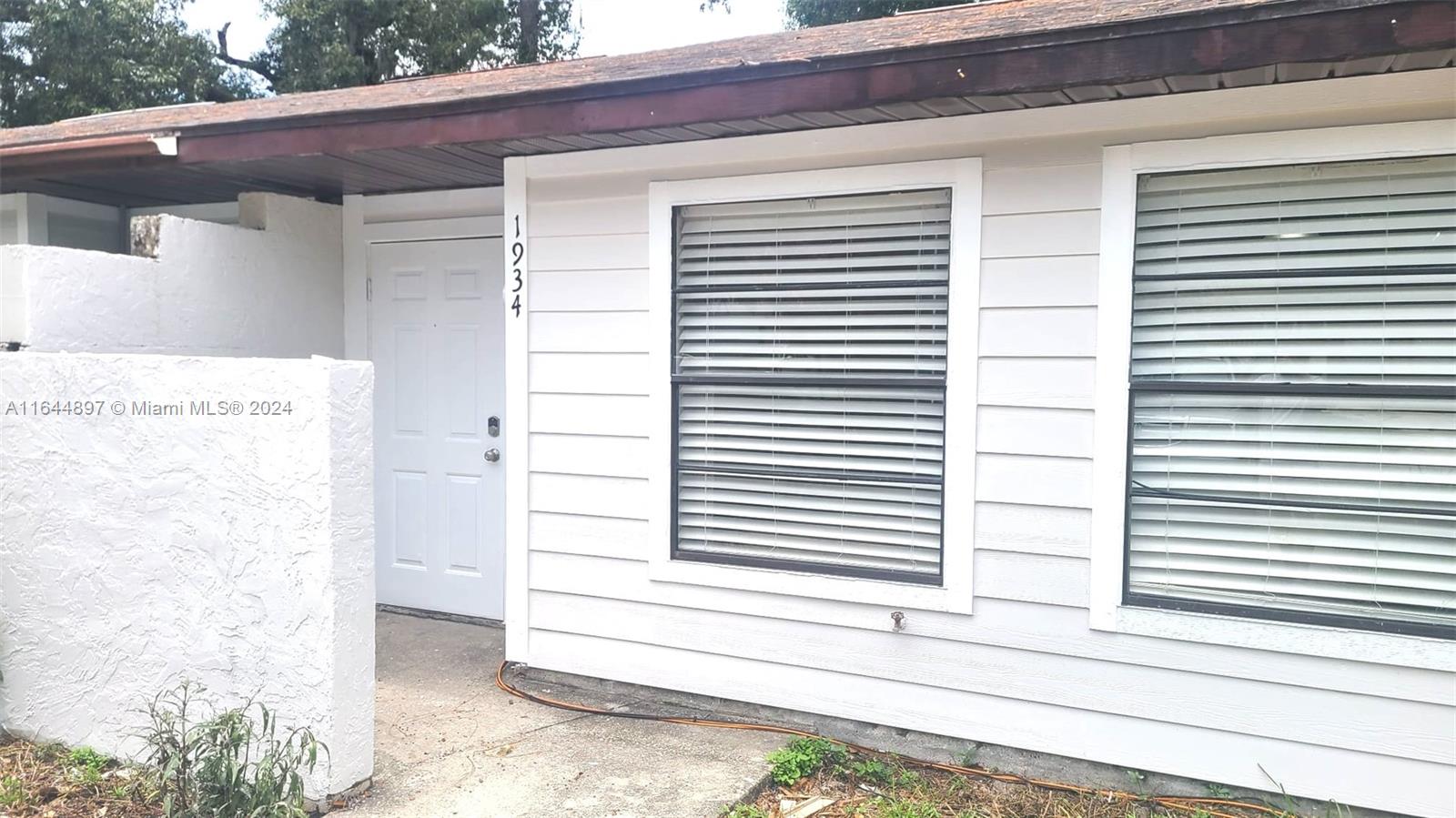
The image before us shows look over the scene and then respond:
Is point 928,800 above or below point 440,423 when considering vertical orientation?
below

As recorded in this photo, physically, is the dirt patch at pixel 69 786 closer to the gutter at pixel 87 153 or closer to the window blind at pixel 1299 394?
the gutter at pixel 87 153

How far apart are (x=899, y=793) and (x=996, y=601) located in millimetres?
757

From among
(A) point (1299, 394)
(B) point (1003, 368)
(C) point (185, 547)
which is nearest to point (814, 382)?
(B) point (1003, 368)

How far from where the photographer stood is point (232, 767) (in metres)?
2.90

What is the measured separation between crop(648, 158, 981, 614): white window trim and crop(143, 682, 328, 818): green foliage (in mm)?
1555

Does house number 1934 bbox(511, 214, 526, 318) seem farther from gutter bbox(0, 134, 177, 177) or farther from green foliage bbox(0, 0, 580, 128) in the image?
green foliage bbox(0, 0, 580, 128)

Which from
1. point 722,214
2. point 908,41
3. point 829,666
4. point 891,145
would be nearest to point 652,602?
point 829,666

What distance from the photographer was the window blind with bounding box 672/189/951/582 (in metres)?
3.77

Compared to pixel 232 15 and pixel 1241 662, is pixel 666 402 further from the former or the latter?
pixel 232 15

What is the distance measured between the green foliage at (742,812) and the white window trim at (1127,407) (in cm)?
130

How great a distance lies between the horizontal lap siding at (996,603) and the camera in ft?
10.7

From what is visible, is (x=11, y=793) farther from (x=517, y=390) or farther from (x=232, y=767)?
(x=517, y=390)

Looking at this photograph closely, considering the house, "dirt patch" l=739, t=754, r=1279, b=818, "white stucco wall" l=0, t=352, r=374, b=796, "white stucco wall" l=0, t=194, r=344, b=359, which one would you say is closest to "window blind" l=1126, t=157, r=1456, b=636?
the house

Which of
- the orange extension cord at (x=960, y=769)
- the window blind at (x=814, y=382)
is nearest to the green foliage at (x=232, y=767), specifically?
the orange extension cord at (x=960, y=769)
